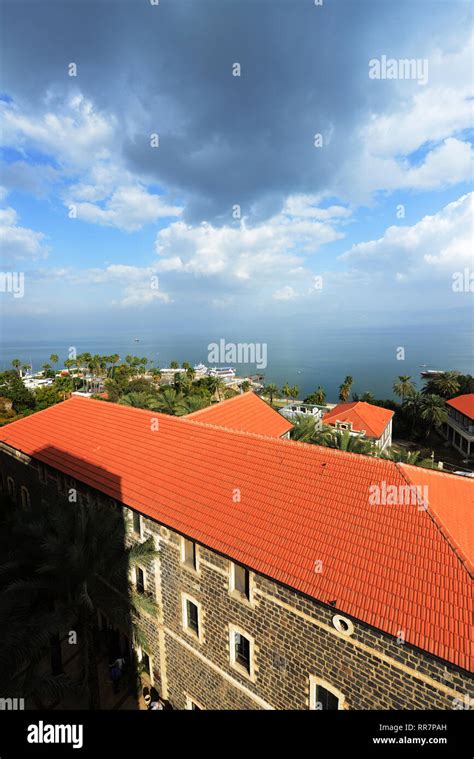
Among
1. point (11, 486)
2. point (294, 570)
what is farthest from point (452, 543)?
point (11, 486)

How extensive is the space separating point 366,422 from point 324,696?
34183mm

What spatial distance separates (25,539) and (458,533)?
16201mm

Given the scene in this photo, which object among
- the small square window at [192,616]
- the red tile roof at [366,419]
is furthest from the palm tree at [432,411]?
the small square window at [192,616]

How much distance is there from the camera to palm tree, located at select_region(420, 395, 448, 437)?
4738 centimetres

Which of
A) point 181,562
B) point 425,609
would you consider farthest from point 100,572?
point 425,609

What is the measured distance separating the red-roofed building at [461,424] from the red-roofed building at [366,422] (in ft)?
32.6

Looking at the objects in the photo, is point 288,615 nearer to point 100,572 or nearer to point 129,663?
point 100,572

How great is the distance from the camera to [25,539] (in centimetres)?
1333

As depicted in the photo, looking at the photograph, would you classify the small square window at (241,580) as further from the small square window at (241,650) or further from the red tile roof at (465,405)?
the red tile roof at (465,405)

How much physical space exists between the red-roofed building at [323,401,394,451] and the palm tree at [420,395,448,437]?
7.39 m

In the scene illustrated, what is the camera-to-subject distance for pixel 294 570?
9.16 metres

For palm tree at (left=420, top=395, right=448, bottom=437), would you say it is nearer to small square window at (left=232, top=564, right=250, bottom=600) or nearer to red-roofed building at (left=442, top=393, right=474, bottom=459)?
red-roofed building at (left=442, top=393, right=474, bottom=459)

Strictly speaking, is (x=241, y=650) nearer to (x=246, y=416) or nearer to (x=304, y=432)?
(x=246, y=416)

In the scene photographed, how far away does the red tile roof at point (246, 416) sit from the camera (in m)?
22.0
